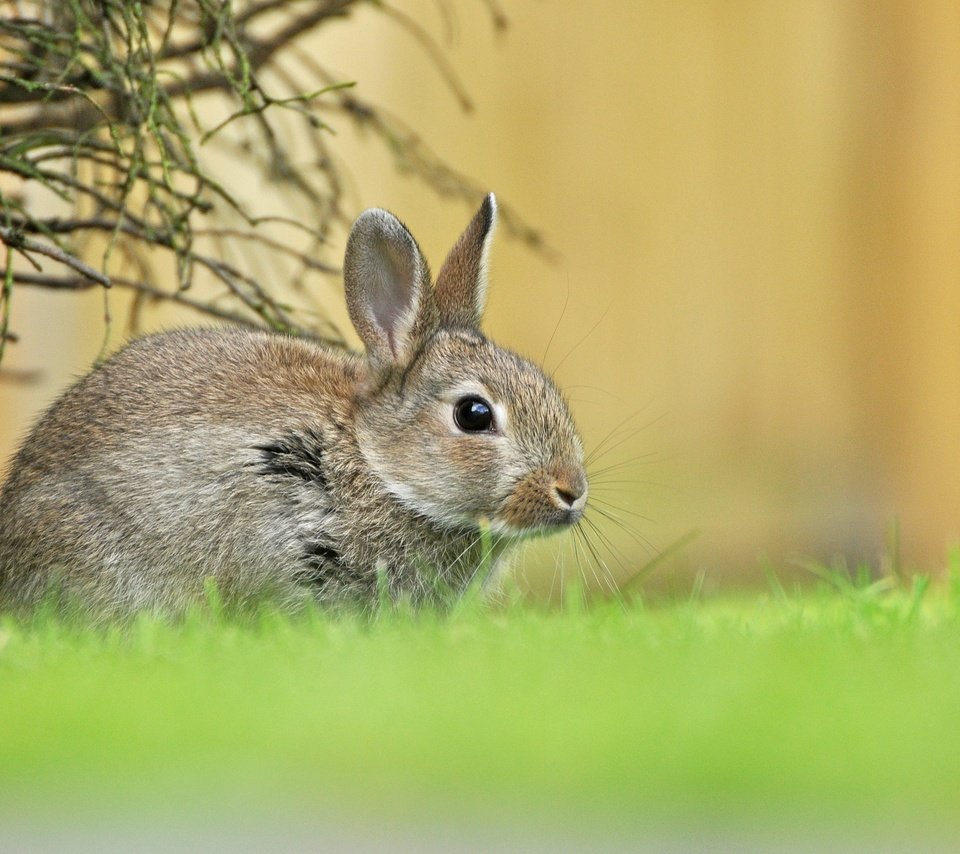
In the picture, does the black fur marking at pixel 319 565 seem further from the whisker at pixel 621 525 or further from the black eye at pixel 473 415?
the whisker at pixel 621 525

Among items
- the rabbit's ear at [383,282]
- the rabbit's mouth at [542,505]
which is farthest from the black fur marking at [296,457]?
the rabbit's mouth at [542,505]

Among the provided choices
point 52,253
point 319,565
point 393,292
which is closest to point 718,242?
point 393,292

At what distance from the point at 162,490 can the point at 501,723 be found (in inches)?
Answer: 76.8

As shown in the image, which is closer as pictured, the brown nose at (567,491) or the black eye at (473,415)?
the brown nose at (567,491)

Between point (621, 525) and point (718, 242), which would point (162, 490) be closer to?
point (621, 525)

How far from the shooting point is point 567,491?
4.05 metres

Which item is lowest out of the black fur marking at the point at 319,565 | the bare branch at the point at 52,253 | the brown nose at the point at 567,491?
the black fur marking at the point at 319,565

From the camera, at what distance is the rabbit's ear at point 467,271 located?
456cm

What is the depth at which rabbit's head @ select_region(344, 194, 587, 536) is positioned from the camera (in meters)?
4.09

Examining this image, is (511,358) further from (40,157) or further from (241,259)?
(241,259)

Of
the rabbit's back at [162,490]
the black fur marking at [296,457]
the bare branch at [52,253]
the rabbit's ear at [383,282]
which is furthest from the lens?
the rabbit's ear at [383,282]

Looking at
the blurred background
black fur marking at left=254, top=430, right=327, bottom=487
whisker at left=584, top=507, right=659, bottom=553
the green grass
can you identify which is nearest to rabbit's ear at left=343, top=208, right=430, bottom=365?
black fur marking at left=254, top=430, right=327, bottom=487

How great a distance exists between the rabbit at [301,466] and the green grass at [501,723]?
0.61 metres

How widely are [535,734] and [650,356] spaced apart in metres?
7.24
